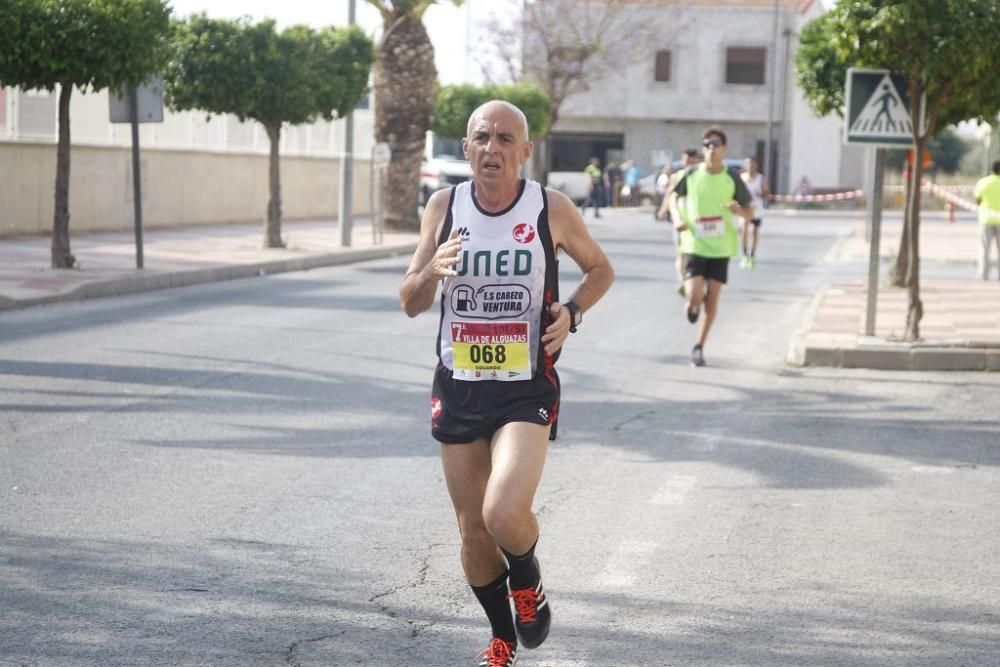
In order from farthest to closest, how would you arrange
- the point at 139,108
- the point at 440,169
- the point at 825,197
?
the point at 825,197, the point at 440,169, the point at 139,108

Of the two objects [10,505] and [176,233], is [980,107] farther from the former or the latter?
[176,233]

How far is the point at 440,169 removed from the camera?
4519 cm

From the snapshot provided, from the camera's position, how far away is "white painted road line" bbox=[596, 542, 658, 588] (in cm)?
593

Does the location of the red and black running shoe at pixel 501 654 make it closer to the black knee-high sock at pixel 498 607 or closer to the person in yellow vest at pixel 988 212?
the black knee-high sock at pixel 498 607

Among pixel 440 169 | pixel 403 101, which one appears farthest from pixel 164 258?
pixel 440 169

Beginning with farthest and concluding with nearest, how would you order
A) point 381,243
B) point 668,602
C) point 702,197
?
point 381,243
point 702,197
point 668,602

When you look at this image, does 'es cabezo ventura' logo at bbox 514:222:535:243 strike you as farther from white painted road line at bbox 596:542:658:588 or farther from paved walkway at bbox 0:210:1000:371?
paved walkway at bbox 0:210:1000:371

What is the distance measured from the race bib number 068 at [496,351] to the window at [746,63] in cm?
6639

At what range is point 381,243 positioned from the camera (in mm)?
30828

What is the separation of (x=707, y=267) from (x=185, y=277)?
948 centimetres

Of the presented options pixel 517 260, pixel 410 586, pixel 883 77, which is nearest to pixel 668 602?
pixel 410 586

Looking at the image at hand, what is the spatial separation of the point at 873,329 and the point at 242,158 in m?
26.2

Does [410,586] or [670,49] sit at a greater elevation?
[670,49]

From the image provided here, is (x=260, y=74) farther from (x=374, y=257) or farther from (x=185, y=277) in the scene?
(x=185, y=277)
